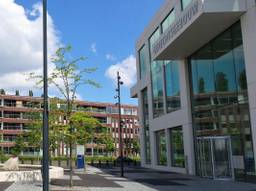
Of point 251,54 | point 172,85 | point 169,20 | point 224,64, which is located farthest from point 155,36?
point 251,54

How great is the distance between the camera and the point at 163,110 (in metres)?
34.9

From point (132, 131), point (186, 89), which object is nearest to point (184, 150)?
point (186, 89)

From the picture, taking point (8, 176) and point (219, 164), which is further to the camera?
point (219, 164)

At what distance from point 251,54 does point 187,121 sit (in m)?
9.76

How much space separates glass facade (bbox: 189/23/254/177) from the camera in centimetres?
2081

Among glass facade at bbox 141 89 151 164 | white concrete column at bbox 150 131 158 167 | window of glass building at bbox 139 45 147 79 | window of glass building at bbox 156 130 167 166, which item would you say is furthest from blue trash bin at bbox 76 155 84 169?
window of glass building at bbox 139 45 147 79

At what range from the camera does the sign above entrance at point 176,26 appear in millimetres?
20781

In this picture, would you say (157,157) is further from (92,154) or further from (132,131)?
(132,131)

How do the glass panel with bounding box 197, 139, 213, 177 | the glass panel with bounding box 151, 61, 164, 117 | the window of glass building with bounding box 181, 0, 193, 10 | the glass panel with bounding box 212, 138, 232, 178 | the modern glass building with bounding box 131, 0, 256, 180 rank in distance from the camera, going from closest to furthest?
1. the modern glass building with bounding box 131, 0, 256, 180
2. the glass panel with bounding box 212, 138, 232, 178
3. the glass panel with bounding box 197, 139, 213, 177
4. the window of glass building with bounding box 181, 0, 193, 10
5. the glass panel with bounding box 151, 61, 164, 117

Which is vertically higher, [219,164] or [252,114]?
[252,114]

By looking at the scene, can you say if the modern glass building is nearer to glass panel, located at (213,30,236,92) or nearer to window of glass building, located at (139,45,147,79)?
glass panel, located at (213,30,236,92)

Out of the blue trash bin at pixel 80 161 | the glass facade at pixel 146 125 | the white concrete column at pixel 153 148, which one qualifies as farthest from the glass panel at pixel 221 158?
the glass facade at pixel 146 125

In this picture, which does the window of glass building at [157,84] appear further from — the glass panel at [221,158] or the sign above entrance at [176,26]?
the glass panel at [221,158]

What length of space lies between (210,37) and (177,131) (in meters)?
10.1
